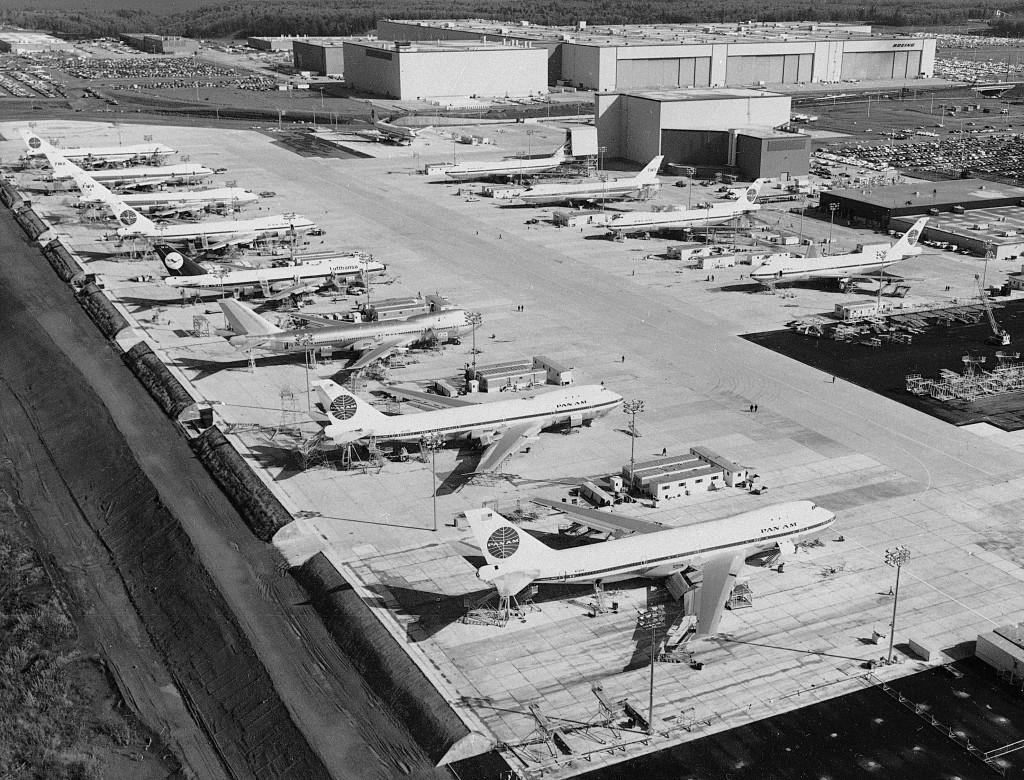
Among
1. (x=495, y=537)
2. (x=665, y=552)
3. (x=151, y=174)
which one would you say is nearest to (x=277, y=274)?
(x=495, y=537)

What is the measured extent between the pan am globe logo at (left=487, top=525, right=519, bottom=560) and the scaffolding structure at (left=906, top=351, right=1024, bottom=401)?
48.4 meters

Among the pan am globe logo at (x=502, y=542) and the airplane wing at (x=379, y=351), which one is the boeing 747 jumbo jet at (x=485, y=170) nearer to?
the airplane wing at (x=379, y=351)

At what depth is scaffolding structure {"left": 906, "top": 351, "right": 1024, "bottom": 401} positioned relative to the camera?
9731cm

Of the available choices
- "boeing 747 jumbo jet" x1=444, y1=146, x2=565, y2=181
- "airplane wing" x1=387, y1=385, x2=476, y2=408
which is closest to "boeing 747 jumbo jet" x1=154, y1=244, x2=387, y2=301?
"airplane wing" x1=387, y1=385, x2=476, y2=408

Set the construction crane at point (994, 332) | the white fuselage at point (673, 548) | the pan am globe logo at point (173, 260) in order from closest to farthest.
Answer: the white fuselage at point (673, 548) < the construction crane at point (994, 332) < the pan am globe logo at point (173, 260)

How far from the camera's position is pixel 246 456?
8594cm

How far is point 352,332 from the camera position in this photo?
346 ft

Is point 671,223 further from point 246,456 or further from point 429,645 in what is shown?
point 429,645

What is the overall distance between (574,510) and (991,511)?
2842 centimetres

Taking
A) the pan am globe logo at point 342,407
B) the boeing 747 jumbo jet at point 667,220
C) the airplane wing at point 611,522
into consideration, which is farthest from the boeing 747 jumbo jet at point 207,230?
the airplane wing at point 611,522

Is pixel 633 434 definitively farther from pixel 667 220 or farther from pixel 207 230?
pixel 207 230

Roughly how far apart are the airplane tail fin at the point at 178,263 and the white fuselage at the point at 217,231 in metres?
22.3

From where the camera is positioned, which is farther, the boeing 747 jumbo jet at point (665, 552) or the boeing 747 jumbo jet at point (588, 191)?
the boeing 747 jumbo jet at point (588, 191)

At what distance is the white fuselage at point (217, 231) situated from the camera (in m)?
147
